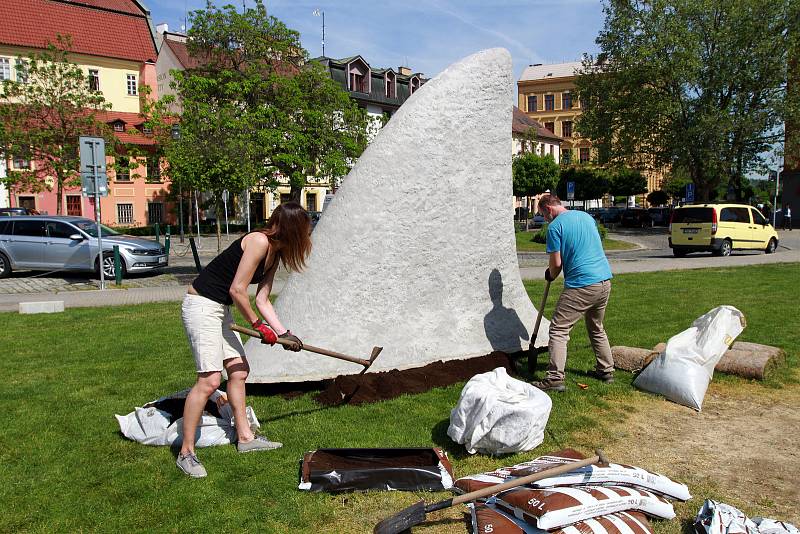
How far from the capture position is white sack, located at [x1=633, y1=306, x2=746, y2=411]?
5.16m

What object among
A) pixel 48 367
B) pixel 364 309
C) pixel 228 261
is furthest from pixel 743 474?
pixel 48 367

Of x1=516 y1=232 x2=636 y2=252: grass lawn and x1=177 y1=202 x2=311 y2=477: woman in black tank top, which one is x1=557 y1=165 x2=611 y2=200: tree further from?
x1=177 y1=202 x2=311 y2=477: woman in black tank top

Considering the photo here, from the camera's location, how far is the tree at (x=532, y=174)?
50.6 metres

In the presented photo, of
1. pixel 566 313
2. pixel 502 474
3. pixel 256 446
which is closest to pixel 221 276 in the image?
pixel 256 446

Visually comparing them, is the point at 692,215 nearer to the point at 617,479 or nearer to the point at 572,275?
the point at 572,275

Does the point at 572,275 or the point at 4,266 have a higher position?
the point at 572,275

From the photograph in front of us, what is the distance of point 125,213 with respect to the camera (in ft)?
131

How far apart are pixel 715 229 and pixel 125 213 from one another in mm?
34175

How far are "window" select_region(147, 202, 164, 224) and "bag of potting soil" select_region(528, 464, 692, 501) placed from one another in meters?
40.9

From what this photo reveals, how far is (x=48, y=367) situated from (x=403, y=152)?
450 centimetres

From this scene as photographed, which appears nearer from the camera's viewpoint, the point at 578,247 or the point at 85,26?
the point at 578,247

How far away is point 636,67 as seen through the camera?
3175 cm

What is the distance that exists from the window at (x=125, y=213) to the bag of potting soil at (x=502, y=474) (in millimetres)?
40271

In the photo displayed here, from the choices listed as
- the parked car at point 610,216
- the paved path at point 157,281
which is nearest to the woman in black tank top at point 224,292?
the paved path at point 157,281
